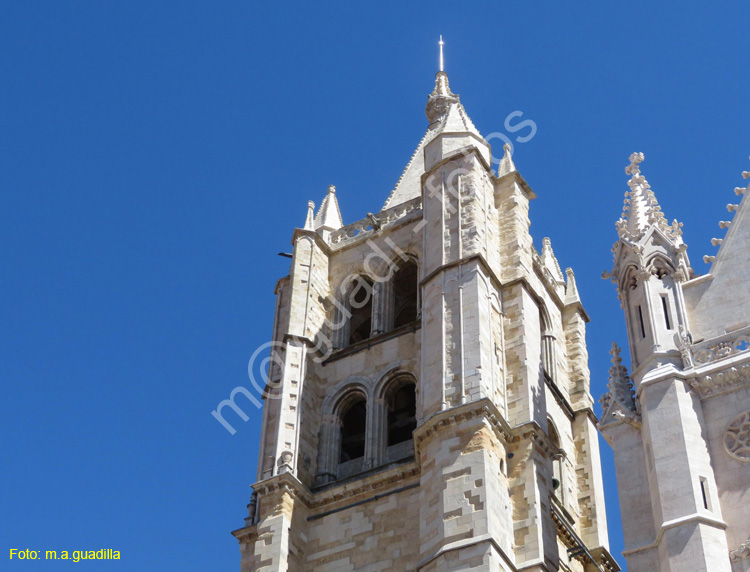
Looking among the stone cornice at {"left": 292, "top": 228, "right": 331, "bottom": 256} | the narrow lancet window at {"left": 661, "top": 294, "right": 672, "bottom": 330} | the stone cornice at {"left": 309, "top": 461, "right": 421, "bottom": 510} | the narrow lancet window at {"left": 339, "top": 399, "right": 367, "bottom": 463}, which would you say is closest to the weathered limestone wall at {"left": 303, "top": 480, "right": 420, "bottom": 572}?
the stone cornice at {"left": 309, "top": 461, "right": 421, "bottom": 510}

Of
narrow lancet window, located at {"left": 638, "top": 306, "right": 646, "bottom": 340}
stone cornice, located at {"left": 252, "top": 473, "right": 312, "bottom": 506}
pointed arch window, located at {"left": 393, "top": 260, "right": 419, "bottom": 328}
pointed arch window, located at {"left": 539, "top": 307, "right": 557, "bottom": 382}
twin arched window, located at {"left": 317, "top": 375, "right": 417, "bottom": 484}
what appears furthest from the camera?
pointed arch window, located at {"left": 393, "top": 260, "right": 419, "bottom": 328}

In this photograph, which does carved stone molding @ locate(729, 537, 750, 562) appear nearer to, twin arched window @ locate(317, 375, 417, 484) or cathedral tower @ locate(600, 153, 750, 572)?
cathedral tower @ locate(600, 153, 750, 572)

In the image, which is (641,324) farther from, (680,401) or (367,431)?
(367,431)

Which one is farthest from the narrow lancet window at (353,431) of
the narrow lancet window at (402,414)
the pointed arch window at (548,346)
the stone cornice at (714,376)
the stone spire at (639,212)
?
the stone cornice at (714,376)

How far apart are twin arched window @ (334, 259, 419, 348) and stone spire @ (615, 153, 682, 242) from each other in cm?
756

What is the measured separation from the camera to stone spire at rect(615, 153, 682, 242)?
25.1m

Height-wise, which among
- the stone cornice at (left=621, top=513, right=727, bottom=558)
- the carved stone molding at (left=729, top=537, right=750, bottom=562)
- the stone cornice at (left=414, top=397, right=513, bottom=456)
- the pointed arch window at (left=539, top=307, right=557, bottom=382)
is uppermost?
the pointed arch window at (left=539, top=307, right=557, bottom=382)

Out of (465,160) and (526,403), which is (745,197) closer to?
(526,403)

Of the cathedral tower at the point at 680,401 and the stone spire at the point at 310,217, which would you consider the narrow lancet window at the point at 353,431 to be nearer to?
the stone spire at the point at 310,217

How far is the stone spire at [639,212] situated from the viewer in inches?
987

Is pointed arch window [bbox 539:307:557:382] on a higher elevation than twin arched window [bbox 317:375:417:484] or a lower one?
higher

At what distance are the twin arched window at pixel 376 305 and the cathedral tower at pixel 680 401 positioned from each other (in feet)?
29.0

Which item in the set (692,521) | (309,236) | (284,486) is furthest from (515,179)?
(692,521)

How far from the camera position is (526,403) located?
92.5 feet
